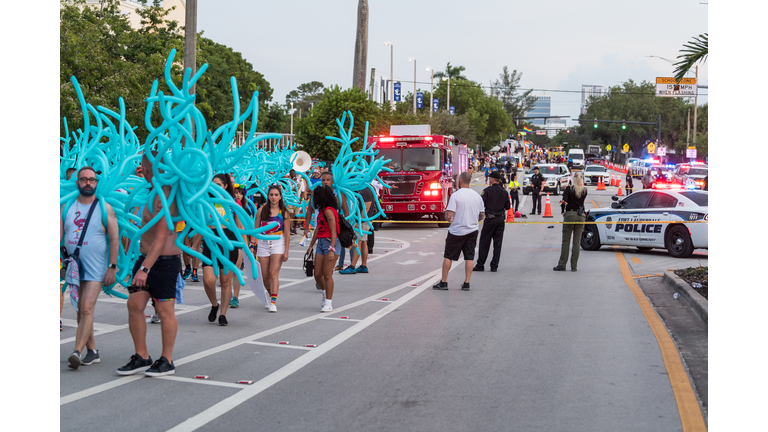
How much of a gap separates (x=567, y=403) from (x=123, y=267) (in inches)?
161

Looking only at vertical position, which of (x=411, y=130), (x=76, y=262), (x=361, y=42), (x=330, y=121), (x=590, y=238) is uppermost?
(x=361, y=42)

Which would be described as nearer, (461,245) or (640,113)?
(461,245)

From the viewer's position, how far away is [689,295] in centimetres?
1023

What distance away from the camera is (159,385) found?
6.26m

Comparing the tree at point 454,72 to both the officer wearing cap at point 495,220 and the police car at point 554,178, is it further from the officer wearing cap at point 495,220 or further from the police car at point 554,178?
the officer wearing cap at point 495,220

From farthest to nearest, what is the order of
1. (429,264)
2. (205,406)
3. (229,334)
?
(429,264), (229,334), (205,406)

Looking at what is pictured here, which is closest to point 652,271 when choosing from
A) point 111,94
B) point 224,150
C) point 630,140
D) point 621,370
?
point 621,370

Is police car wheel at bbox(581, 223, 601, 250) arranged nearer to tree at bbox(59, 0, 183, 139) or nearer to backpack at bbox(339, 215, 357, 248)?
backpack at bbox(339, 215, 357, 248)

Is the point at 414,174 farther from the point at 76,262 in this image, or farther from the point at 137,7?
the point at 137,7

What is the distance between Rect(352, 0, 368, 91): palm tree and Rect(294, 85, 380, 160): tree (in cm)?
463

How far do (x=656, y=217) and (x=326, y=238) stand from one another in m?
8.84

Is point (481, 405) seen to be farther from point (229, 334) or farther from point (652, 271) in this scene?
point (652, 271)

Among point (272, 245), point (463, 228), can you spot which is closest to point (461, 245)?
point (463, 228)

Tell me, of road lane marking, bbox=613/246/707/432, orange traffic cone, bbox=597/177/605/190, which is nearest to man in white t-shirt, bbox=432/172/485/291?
road lane marking, bbox=613/246/707/432
